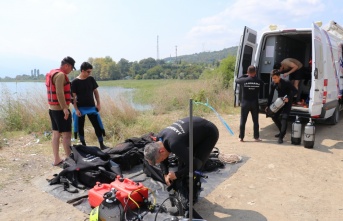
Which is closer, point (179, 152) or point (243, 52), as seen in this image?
point (179, 152)

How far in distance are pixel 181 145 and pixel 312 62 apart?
→ 425 centimetres

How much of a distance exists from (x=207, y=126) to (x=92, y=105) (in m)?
2.95

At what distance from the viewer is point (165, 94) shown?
44.3ft

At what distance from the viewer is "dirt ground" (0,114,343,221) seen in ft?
11.4

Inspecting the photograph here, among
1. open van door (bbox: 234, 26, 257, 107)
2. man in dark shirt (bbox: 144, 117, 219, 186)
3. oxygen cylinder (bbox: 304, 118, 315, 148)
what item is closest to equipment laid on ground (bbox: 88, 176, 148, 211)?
man in dark shirt (bbox: 144, 117, 219, 186)

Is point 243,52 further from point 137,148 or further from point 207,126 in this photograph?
point 207,126

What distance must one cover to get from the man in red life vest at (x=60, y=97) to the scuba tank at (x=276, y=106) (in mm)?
4051

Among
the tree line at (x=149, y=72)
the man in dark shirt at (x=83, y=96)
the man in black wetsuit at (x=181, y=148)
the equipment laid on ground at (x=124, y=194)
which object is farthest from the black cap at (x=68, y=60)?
the man in black wetsuit at (x=181, y=148)

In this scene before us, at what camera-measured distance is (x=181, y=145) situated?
303 cm

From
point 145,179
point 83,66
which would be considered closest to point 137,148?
point 145,179

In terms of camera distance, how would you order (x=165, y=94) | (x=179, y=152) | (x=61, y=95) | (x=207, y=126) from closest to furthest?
(x=179, y=152) < (x=207, y=126) < (x=61, y=95) < (x=165, y=94)

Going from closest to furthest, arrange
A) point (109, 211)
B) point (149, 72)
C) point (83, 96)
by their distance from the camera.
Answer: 1. point (109, 211)
2. point (83, 96)
3. point (149, 72)

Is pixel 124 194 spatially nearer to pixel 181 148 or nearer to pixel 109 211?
pixel 109 211

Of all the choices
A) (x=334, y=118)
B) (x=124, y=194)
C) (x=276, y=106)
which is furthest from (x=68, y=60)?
(x=334, y=118)
